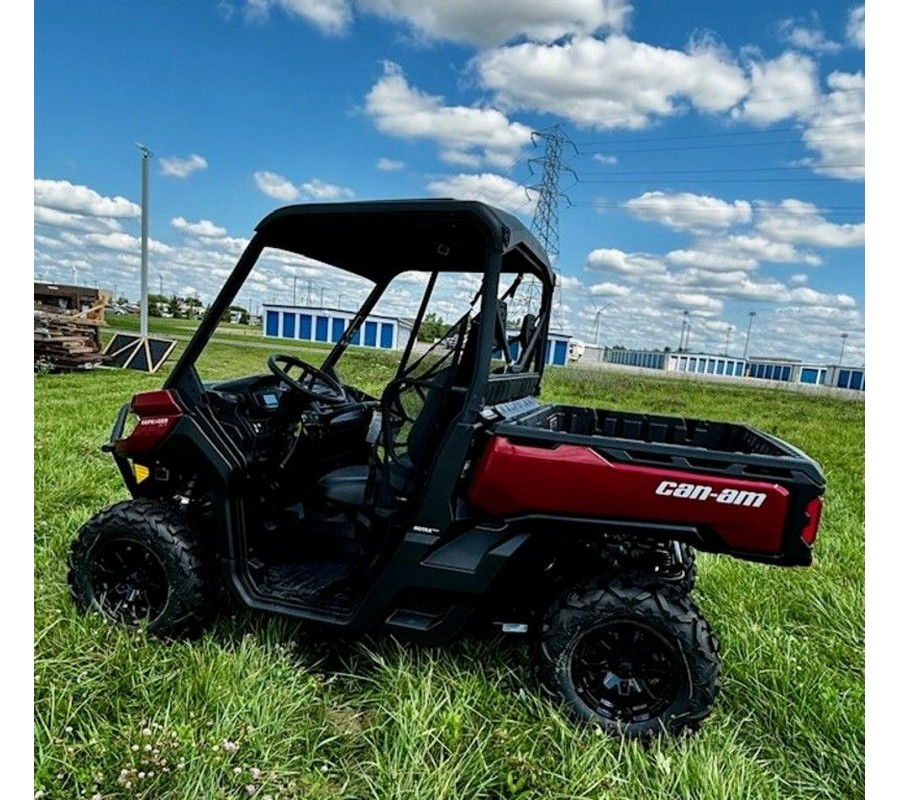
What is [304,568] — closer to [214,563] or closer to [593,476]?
[214,563]

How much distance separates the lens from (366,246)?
10.3ft

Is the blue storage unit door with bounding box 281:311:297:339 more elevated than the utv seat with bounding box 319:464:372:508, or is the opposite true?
the blue storage unit door with bounding box 281:311:297:339

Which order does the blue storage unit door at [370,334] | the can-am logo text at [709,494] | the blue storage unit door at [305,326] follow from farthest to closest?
the blue storage unit door at [370,334] → the blue storage unit door at [305,326] → the can-am logo text at [709,494]

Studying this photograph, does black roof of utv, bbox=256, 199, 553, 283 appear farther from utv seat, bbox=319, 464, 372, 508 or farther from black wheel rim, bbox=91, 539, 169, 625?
black wheel rim, bbox=91, 539, 169, 625

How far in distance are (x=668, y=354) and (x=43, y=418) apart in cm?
4852

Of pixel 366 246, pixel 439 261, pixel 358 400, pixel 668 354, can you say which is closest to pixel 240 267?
pixel 366 246

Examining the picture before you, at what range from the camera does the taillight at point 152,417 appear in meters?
2.92

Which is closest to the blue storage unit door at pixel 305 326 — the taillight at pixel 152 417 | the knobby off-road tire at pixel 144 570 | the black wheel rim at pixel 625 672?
the taillight at pixel 152 417

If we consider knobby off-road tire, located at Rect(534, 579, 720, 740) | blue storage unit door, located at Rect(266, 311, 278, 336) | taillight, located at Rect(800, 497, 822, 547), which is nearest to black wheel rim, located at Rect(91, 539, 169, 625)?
blue storage unit door, located at Rect(266, 311, 278, 336)

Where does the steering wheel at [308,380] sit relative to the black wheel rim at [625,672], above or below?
above

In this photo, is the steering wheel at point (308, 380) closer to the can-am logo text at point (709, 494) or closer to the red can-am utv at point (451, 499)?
the red can-am utv at point (451, 499)

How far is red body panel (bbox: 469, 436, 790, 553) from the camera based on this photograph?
230 cm

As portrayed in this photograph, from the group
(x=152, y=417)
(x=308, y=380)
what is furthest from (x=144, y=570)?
(x=308, y=380)

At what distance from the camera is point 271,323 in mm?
2945
